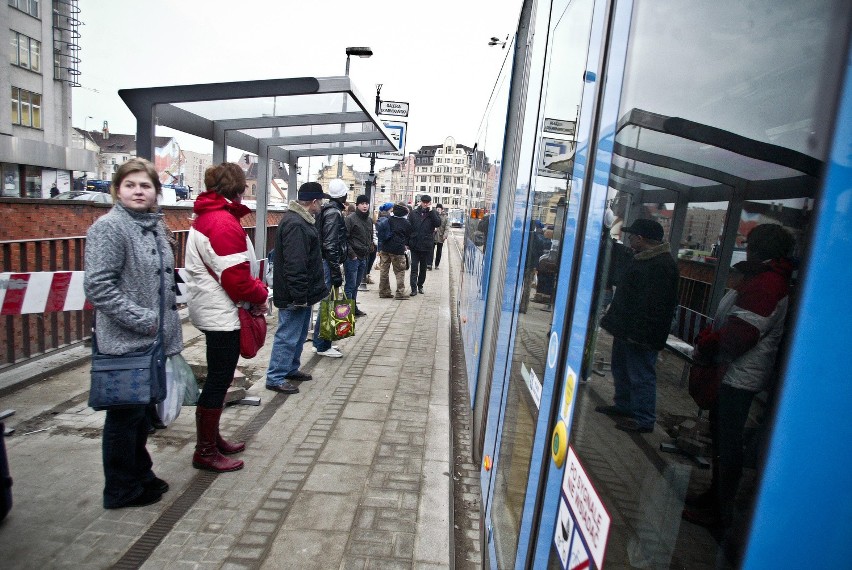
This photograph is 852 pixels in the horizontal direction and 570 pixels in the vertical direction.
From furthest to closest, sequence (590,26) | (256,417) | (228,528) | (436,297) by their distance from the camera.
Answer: (436,297)
(256,417)
(228,528)
(590,26)

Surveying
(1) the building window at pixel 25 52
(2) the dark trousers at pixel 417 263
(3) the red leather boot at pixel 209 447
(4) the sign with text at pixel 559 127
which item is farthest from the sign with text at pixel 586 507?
(1) the building window at pixel 25 52

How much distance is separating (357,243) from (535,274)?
6.77 m

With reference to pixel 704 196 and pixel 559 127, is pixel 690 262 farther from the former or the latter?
pixel 559 127

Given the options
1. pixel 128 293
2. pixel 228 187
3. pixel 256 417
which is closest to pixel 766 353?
pixel 128 293

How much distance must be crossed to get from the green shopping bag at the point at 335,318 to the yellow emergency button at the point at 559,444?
4993mm

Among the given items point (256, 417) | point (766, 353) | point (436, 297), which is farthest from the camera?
point (436, 297)

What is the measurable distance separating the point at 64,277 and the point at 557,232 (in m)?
4.55

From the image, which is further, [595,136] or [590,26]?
[590,26]

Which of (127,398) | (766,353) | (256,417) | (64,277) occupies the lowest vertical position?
(256,417)

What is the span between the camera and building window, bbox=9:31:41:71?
3534 centimetres

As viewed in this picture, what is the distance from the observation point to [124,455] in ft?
10.4

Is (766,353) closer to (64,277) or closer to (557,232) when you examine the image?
(557,232)

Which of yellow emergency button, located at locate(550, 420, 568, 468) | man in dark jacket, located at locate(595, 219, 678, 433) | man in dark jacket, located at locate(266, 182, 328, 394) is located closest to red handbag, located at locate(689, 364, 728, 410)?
man in dark jacket, located at locate(595, 219, 678, 433)

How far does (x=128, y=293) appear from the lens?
304cm
